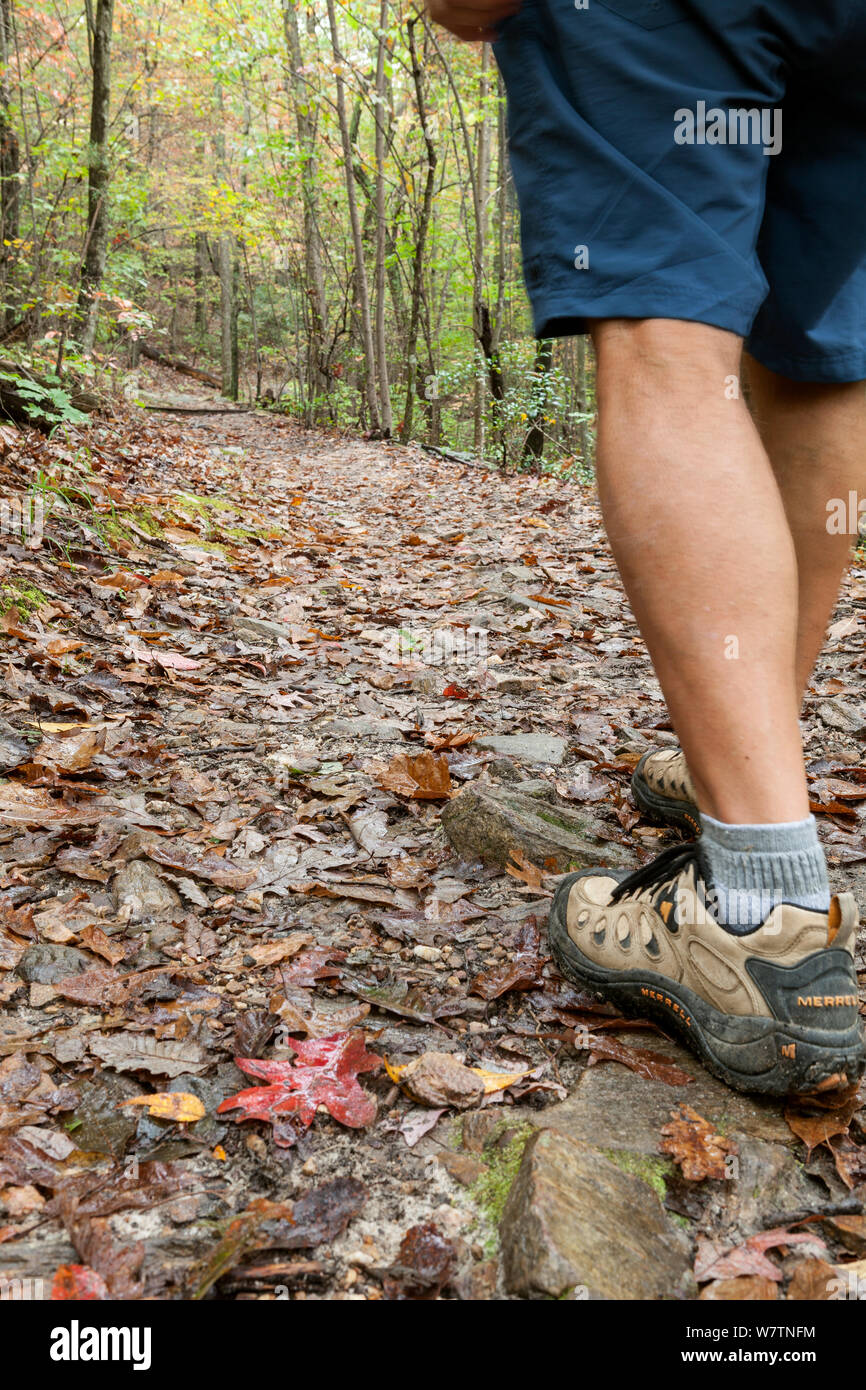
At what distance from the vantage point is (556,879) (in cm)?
185

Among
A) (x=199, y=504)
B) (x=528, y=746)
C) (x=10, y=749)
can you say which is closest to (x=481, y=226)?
(x=199, y=504)

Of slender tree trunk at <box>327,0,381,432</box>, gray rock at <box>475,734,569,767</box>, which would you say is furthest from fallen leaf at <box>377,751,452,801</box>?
slender tree trunk at <box>327,0,381,432</box>

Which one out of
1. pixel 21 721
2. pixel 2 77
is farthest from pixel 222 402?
pixel 21 721

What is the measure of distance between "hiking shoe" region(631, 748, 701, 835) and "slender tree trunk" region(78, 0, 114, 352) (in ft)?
23.7

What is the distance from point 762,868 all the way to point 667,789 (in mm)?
802

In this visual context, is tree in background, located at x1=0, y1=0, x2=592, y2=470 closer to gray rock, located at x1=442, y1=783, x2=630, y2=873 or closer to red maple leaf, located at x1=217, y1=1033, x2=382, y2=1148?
gray rock, located at x1=442, y1=783, x2=630, y2=873

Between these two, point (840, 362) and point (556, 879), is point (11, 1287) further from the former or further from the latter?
point (840, 362)

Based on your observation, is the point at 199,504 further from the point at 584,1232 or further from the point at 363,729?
the point at 584,1232

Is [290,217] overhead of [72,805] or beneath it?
overhead

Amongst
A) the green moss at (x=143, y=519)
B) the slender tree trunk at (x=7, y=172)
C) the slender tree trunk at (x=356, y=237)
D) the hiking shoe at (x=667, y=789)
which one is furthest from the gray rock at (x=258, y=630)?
the slender tree trunk at (x=356, y=237)

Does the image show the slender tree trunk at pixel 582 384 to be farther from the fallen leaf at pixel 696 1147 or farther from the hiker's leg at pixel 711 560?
the fallen leaf at pixel 696 1147

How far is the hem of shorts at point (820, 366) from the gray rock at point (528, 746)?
1251mm
